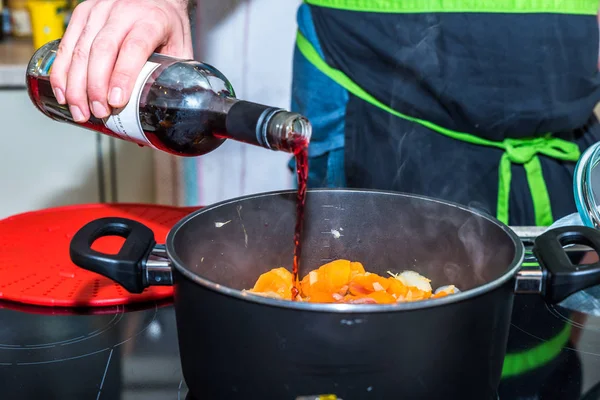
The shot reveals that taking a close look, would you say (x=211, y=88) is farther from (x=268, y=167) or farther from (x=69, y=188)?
(x=69, y=188)

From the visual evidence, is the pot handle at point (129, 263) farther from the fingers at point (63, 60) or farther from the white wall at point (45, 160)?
the white wall at point (45, 160)

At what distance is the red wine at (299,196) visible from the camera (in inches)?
29.6

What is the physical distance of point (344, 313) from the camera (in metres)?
0.51

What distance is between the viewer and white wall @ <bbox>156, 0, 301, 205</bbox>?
1637 millimetres

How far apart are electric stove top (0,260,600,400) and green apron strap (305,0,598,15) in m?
0.47

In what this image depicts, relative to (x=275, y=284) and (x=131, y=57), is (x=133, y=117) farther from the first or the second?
(x=275, y=284)

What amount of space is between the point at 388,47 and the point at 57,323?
2.24 ft

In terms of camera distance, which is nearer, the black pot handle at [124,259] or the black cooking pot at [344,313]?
the black cooking pot at [344,313]

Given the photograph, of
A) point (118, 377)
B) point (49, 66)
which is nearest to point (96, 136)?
point (49, 66)

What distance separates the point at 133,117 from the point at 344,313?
0.43 metres

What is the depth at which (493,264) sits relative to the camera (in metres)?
0.71

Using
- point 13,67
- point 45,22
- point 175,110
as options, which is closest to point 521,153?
point 175,110

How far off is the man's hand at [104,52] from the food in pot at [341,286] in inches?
10.9

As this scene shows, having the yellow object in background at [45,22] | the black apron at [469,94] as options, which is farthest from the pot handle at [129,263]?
the yellow object in background at [45,22]
